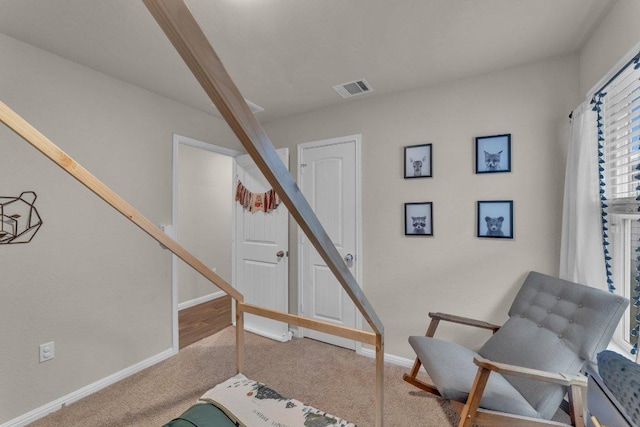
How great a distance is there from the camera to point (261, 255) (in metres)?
3.28

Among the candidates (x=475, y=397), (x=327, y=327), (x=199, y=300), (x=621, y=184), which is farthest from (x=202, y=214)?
(x=621, y=184)

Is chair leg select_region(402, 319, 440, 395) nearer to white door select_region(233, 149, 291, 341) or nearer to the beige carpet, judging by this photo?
the beige carpet

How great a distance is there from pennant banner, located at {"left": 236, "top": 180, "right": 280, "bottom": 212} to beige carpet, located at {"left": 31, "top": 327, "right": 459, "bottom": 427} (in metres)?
1.51

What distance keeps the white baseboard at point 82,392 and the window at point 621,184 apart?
3.43m

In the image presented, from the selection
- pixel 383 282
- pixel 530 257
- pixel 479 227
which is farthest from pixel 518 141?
pixel 383 282

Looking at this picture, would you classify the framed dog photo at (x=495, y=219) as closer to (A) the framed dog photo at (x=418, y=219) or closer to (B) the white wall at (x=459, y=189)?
(B) the white wall at (x=459, y=189)

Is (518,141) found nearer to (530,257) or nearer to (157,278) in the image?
(530,257)

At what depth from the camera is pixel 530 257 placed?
211cm

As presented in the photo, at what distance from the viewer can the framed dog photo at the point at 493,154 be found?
2.16 metres

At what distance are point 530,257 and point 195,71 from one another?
8.24 ft

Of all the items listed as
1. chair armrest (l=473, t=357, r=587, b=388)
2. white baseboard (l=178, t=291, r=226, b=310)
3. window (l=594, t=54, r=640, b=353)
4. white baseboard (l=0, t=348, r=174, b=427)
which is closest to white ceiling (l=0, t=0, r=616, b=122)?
window (l=594, t=54, r=640, b=353)

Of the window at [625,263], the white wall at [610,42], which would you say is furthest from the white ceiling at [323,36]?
the window at [625,263]

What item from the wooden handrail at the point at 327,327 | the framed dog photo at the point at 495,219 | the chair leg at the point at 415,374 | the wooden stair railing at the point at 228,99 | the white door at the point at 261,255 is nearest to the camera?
the wooden stair railing at the point at 228,99

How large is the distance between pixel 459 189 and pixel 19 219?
323cm
